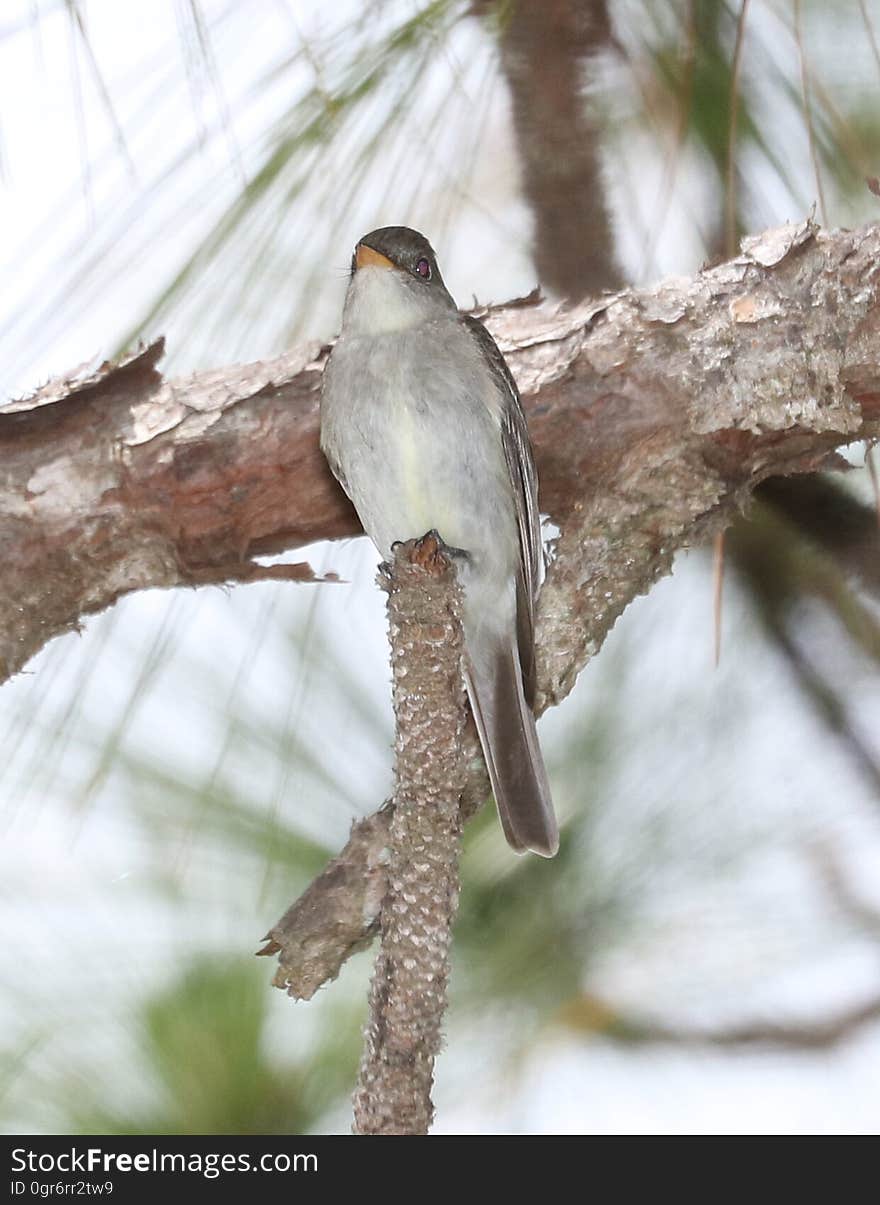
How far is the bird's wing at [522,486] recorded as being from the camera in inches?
92.7

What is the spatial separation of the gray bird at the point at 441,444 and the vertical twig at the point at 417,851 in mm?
510

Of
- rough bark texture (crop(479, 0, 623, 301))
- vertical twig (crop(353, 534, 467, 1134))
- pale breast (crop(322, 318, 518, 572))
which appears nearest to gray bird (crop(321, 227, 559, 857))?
pale breast (crop(322, 318, 518, 572))

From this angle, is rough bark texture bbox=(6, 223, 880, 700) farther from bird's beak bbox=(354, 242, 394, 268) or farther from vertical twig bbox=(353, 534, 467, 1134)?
vertical twig bbox=(353, 534, 467, 1134)

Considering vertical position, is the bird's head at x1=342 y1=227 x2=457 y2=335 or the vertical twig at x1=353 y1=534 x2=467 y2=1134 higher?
the bird's head at x1=342 y1=227 x2=457 y2=335

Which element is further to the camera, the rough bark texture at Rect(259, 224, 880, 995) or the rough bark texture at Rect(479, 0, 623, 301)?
the rough bark texture at Rect(479, 0, 623, 301)

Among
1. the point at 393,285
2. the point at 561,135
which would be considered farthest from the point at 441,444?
the point at 561,135

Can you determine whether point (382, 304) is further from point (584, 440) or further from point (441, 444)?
point (584, 440)

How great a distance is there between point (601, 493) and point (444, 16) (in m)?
0.77

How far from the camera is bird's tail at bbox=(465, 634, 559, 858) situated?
2.24 metres

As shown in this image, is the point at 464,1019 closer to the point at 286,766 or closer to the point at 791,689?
the point at 286,766

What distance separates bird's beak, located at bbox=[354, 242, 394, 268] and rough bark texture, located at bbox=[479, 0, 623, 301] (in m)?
0.26

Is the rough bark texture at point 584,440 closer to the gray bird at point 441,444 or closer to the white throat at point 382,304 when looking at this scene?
the gray bird at point 441,444

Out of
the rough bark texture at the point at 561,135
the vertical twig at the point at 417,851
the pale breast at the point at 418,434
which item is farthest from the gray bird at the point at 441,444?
the vertical twig at the point at 417,851

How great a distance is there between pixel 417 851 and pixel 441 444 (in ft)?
3.06
